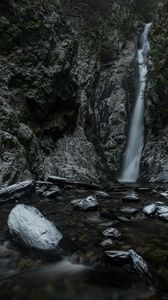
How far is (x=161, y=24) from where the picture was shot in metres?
25.6

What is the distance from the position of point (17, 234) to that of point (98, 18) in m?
26.9

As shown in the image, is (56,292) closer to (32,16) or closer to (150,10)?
(32,16)

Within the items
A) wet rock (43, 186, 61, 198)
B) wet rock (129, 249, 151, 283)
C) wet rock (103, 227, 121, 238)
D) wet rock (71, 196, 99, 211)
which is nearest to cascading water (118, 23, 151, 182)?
wet rock (43, 186, 61, 198)

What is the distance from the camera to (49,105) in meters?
15.5

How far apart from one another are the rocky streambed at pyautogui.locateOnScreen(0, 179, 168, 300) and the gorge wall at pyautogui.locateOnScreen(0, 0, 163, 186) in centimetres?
462

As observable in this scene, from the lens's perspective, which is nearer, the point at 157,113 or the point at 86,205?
the point at 86,205

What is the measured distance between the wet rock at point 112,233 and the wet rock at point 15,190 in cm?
370

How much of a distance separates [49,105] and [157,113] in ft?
31.1

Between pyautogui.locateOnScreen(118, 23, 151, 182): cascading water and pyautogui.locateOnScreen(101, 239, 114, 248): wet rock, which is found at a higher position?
pyautogui.locateOnScreen(118, 23, 151, 182): cascading water

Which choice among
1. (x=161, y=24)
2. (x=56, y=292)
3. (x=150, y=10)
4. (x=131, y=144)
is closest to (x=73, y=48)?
(x=131, y=144)

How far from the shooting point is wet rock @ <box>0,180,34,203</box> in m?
9.10

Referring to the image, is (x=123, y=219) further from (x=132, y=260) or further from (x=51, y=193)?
(x=51, y=193)

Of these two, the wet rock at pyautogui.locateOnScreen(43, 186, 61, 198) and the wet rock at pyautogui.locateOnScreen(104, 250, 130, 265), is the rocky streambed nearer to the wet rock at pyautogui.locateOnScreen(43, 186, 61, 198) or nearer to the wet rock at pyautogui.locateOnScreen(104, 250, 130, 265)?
the wet rock at pyautogui.locateOnScreen(104, 250, 130, 265)

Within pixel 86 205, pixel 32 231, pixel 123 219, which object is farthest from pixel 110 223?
pixel 32 231
